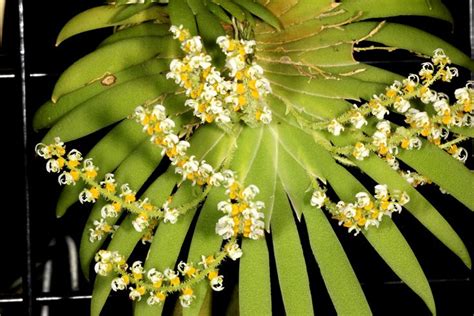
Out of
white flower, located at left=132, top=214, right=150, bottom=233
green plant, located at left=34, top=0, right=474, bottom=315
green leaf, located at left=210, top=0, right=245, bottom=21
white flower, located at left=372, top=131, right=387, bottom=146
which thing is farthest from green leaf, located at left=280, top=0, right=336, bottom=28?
white flower, located at left=132, top=214, right=150, bottom=233

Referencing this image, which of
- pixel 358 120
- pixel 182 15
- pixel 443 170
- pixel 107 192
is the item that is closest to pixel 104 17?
pixel 182 15

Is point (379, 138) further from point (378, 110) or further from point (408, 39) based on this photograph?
point (408, 39)

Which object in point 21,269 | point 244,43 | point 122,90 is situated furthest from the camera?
point 21,269

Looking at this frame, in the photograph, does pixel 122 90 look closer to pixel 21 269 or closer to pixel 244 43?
pixel 244 43

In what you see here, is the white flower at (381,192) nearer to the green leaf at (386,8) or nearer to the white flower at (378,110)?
the white flower at (378,110)

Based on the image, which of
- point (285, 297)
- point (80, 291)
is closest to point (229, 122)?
point (285, 297)

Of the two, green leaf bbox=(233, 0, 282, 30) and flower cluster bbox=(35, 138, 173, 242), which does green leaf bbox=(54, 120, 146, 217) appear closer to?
flower cluster bbox=(35, 138, 173, 242)

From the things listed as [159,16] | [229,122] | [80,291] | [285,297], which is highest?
A: [159,16]
